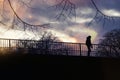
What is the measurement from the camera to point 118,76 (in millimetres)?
30172

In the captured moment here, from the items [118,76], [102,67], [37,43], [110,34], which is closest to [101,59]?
[102,67]

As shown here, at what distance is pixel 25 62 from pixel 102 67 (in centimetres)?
513

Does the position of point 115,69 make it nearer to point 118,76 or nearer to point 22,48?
point 118,76

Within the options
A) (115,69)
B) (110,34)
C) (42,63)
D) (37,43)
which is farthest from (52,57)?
(110,34)

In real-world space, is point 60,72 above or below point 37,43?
below

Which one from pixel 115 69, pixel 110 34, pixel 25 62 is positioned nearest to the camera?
pixel 25 62

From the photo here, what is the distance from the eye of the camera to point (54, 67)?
28359mm

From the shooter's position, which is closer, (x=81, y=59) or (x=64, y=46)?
(x=81, y=59)

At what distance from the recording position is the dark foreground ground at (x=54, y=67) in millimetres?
27391

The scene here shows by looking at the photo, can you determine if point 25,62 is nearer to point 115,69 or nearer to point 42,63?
point 42,63

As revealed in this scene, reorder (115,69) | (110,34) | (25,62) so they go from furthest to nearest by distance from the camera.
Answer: (110,34)
(115,69)
(25,62)

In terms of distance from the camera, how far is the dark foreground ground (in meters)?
27.4

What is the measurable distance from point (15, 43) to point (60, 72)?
3.88m

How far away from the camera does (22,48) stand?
29.1 m
